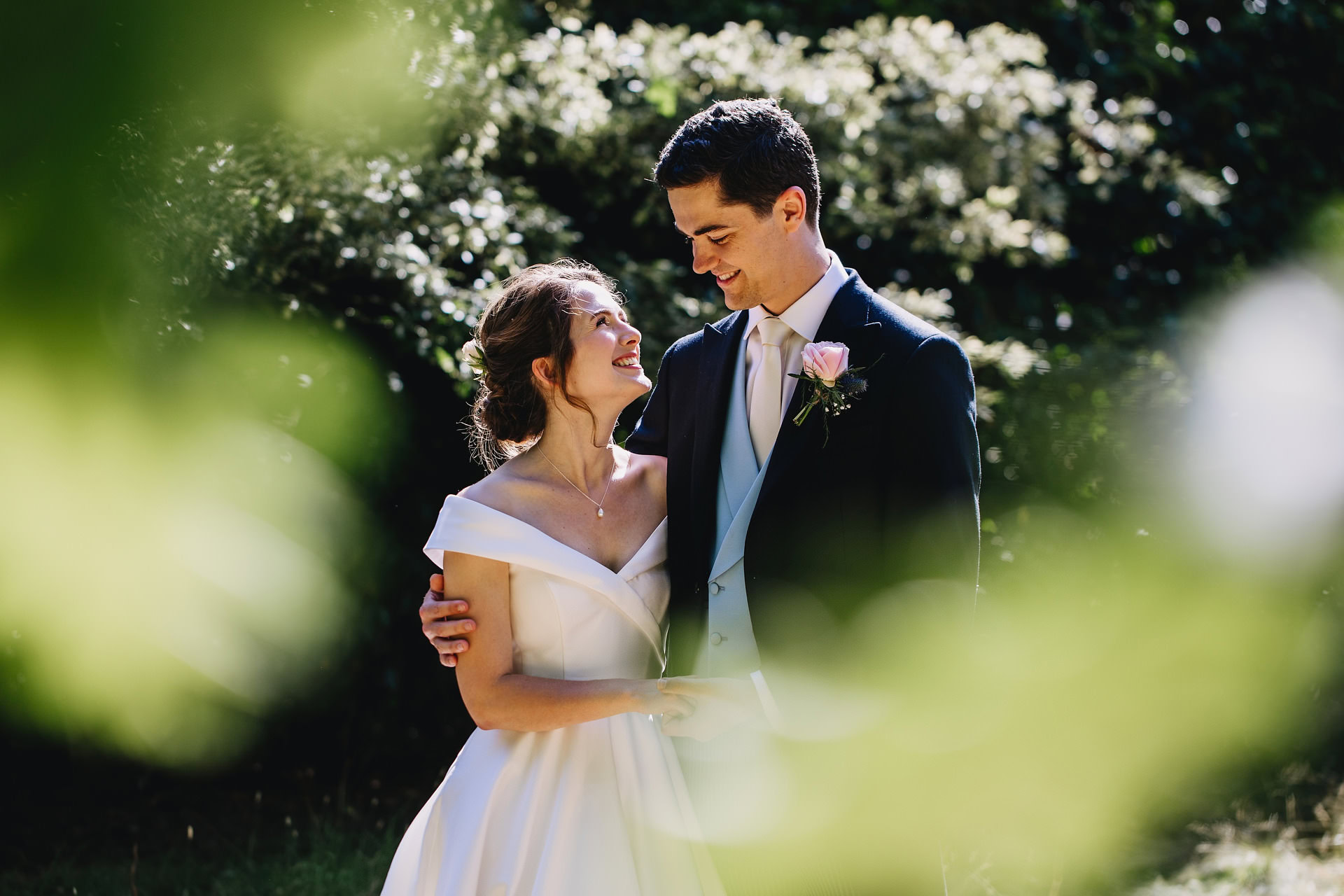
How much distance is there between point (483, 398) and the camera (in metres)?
2.69

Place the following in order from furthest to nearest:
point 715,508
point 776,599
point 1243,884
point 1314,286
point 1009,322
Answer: point 1314,286 < point 1009,322 < point 1243,884 < point 715,508 < point 776,599

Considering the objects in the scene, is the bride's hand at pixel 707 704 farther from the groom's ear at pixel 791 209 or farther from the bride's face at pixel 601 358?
the groom's ear at pixel 791 209

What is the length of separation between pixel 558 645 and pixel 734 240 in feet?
3.13

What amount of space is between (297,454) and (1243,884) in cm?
388

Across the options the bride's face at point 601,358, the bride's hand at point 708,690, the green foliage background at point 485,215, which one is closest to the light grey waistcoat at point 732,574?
the bride's hand at point 708,690

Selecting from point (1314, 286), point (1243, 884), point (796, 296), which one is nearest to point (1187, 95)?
point (1314, 286)

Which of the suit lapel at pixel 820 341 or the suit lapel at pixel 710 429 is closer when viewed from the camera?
the suit lapel at pixel 820 341

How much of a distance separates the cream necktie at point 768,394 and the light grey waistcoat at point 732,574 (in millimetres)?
24

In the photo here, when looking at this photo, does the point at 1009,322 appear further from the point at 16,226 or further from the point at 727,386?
the point at 16,226

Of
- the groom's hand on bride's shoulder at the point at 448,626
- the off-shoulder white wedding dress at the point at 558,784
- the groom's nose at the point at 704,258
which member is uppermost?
the groom's nose at the point at 704,258

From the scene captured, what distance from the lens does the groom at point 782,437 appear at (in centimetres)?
219

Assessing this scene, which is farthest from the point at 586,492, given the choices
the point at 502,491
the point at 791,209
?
the point at 791,209

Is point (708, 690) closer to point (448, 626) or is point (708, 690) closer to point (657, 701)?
point (657, 701)

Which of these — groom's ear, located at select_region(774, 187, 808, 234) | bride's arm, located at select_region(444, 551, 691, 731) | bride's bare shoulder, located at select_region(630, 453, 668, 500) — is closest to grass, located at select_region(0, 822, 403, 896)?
bride's arm, located at select_region(444, 551, 691, 731)
